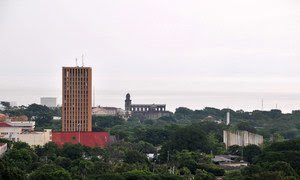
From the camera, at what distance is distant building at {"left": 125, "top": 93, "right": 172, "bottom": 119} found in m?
157

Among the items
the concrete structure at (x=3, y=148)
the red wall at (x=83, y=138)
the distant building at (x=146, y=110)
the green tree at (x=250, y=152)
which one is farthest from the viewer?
the distant building at (x=146, y=110)

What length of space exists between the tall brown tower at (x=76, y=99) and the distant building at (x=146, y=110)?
75.7 metres

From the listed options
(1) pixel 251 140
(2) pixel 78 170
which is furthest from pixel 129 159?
(1) pixel 251 140

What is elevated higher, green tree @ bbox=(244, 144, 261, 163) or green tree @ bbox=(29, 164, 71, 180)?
green tree @ bbox=(244, 144, 261, 163)

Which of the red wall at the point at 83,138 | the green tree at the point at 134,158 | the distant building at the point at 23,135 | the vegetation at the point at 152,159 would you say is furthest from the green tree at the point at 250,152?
the distant building at the point at 23,135

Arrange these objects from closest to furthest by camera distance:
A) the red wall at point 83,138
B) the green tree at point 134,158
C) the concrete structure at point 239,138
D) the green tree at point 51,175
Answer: the green tree at point 51,175
the green tree at point 134,158
the red wall at point 83,138
the concrete structure at point 239,138

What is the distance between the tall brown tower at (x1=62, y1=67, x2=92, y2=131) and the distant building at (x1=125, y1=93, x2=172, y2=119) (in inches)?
2980

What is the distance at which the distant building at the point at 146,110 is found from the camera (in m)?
157

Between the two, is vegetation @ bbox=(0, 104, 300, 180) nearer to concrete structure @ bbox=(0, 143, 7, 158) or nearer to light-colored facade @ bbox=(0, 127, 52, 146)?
concrete structure @ bbox=(0, 143, 7, 158)

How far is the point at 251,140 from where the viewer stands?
7369 centimetres

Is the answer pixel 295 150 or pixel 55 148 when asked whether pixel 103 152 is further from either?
pixel 295 150

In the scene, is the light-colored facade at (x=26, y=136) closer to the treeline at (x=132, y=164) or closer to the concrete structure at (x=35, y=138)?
the concrete structure at (x=35, y=138)

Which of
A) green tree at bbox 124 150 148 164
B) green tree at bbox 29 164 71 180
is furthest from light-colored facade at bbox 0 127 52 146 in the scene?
green tree at bbox 29 164 71 180

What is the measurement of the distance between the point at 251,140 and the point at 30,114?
43.1 metres
